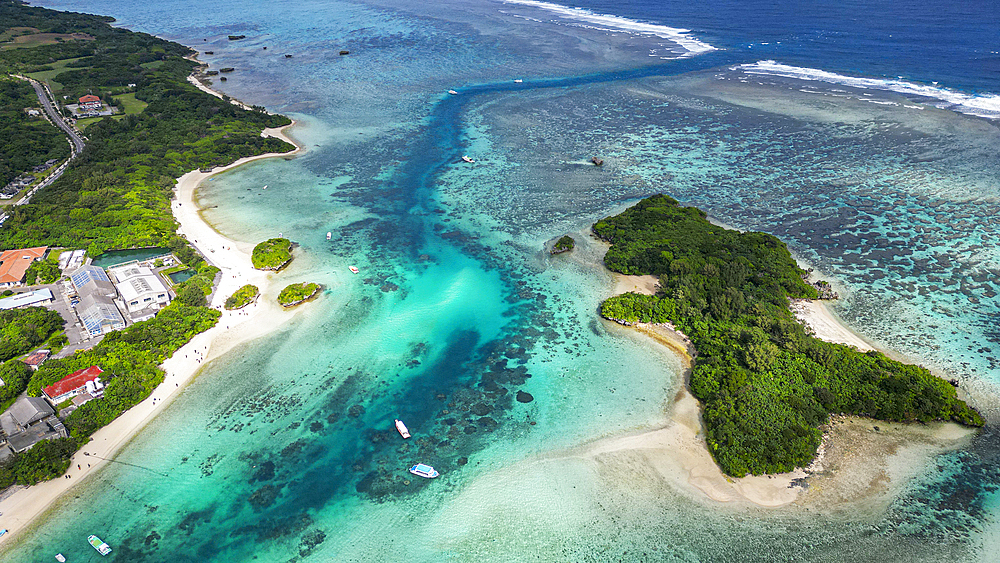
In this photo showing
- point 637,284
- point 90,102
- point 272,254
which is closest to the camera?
point 637,284

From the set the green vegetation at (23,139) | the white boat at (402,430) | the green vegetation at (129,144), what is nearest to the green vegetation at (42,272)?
the green vegetation at (129,144)

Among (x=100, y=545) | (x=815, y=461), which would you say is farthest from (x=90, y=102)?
(x=815, y=461)

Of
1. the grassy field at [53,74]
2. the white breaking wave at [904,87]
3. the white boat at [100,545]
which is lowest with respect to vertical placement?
the white boat at [100,545]

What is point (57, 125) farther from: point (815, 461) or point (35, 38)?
point (815, 461)

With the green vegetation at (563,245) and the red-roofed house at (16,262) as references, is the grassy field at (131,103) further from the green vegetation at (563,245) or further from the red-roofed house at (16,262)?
the green vegetation at (563,245)

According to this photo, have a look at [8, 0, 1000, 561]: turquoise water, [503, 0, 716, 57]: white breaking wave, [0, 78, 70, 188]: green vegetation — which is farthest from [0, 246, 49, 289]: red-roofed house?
[503, 0, 716, 57]: white breaking wave

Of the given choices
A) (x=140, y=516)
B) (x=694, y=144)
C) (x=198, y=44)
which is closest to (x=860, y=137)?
(x=694, y=144)
